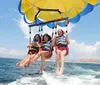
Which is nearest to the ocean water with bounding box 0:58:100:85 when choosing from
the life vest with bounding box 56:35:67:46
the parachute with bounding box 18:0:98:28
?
the life vest with bounding box 56:35:67:46

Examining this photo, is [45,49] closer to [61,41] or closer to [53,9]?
[61,41]

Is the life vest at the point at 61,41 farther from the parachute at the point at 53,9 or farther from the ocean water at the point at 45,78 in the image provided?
the ocean water at the point at 45,78

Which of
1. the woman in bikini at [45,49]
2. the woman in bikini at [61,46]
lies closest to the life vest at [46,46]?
the woman in bikini at [45,49]

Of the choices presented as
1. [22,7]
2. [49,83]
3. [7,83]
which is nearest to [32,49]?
[22,7]

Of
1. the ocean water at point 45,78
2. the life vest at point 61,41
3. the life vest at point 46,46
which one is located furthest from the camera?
the ocean water at point 45,78

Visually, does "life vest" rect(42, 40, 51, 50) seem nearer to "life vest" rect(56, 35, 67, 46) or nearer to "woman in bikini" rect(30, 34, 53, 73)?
"woman in bikini" rect(30, 34, 53, 73)

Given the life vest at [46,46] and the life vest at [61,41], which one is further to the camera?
the life vest at [46,46]

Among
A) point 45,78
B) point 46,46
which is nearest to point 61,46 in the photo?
point 46,46

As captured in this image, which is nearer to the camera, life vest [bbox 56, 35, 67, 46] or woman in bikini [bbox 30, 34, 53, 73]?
life vest [bbox 56, 35, 67, 46]

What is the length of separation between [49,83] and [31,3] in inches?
861

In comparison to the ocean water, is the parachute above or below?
above

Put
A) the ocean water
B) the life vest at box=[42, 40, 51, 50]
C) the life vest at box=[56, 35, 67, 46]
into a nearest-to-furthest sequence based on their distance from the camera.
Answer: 1. the life vest at box=[56, 35, 67, 46]
2. the life vest at box=[42, 40, 51, 50]
3. the ocean water

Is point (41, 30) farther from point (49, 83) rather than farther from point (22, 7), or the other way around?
point (49, 83)

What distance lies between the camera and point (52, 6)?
12234mm
